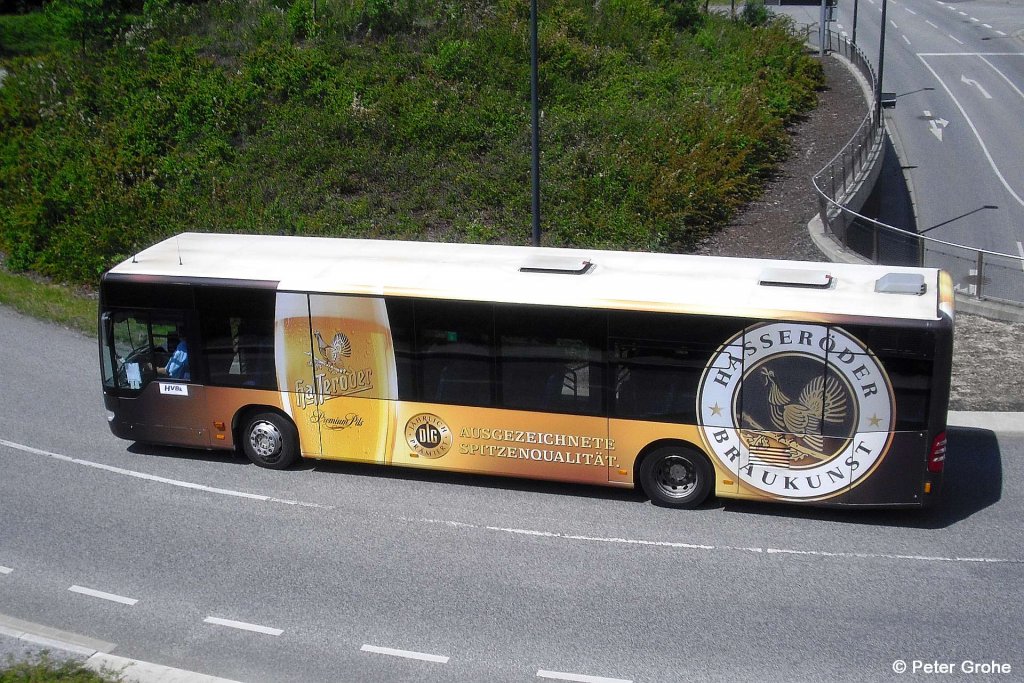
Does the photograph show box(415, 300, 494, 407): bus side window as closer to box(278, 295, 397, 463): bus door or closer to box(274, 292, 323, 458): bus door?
box(278, 295, 397, 463): bus door

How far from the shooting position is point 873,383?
1057cm

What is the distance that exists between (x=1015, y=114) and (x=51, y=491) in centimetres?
4327

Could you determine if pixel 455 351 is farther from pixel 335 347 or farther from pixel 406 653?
pixel 406 653

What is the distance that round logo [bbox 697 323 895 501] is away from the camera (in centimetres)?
1062

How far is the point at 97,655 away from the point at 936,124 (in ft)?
137

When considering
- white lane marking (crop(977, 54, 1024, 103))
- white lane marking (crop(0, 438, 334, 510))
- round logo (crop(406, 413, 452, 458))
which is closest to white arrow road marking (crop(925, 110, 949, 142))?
white lane marking (crop(977, 54, 1024, 103))

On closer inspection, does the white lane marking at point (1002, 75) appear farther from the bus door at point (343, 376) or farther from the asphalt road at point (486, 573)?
the bus door at point (343, 376)

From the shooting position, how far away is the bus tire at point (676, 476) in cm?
1154

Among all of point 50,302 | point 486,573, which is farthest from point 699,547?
point 50,302

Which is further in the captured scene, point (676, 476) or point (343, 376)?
point (343, 376)

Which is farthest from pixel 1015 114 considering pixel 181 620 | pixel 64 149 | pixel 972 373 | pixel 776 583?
pixel 181 620

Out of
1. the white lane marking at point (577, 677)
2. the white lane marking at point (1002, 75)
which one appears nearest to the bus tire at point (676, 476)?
the white lane marking at point (577, 677)

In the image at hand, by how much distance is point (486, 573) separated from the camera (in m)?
10.4

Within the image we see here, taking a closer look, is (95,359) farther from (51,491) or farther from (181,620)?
(181,620)
